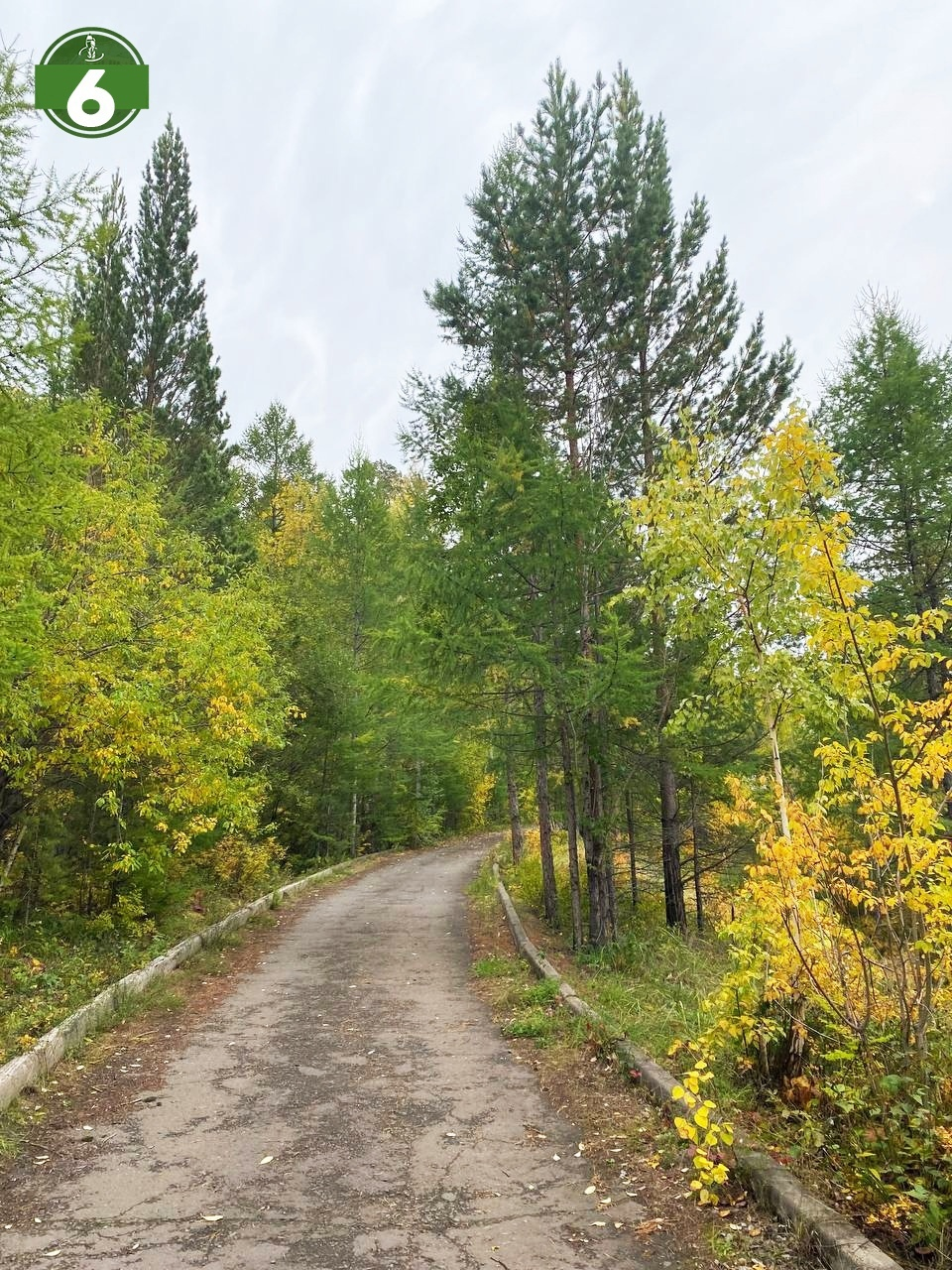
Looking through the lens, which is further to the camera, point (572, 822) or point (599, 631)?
point (572, 822)

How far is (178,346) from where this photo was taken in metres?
19.3

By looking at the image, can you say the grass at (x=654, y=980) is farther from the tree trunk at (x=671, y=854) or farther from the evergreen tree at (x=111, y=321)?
the evergreen tree at (x=111, y=321)

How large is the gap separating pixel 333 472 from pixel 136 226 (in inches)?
608

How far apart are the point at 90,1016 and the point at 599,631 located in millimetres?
6182

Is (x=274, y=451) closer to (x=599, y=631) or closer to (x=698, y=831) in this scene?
(x=698, y=831)

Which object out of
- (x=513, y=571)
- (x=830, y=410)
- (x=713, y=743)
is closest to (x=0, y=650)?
(x=513, y=571)

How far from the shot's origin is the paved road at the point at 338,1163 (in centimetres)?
342

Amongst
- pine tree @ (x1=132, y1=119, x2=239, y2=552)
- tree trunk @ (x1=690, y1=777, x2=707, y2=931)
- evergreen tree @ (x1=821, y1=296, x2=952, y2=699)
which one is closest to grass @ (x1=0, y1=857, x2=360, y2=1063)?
tree trunk @ (x1=690, y1=777, x2=707, y2=931)

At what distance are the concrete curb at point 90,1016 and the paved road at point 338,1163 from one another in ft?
2.81

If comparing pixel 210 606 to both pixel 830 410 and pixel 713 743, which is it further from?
pixel 830 410

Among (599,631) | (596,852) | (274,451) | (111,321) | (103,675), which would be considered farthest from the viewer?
(274,451)

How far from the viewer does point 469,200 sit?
38.5 feet

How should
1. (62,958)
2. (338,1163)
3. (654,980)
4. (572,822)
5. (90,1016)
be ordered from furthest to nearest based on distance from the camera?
1. (572,822)
2. (62,958)
3. (654,980)
4. (90,1016)
5. (338,1163)

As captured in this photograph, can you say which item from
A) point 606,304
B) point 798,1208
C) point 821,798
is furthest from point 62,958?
point 606,304
